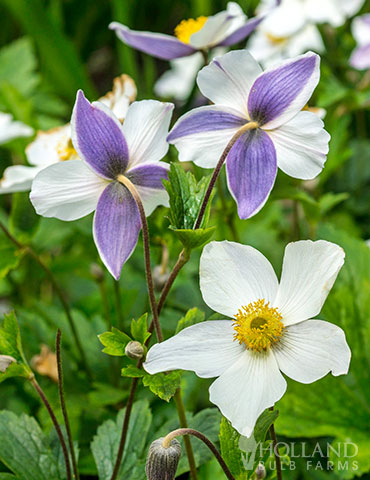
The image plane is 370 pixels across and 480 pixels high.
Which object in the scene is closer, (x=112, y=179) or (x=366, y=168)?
(x=112, y=179)

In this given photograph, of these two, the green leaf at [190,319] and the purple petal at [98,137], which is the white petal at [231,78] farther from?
the green leaf at [190,319]

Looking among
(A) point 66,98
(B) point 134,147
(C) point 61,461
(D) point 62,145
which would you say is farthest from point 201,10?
(C) point 61,461


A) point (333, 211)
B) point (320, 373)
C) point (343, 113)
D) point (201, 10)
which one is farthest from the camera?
point (201, 10)

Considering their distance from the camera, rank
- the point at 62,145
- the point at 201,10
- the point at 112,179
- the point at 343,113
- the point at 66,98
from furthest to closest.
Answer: the point at 66,98 → the point at 201,10 → the point at 343,113 → the point at 62,145 → the point at 112,179

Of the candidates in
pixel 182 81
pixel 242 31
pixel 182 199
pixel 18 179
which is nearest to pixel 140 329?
pixel 182 199

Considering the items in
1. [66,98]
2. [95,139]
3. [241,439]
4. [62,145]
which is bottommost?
[66,98]

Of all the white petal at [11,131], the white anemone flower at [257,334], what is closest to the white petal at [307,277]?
the white anemone flower at [257,334]

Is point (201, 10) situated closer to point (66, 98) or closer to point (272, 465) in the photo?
point (66, 98)
